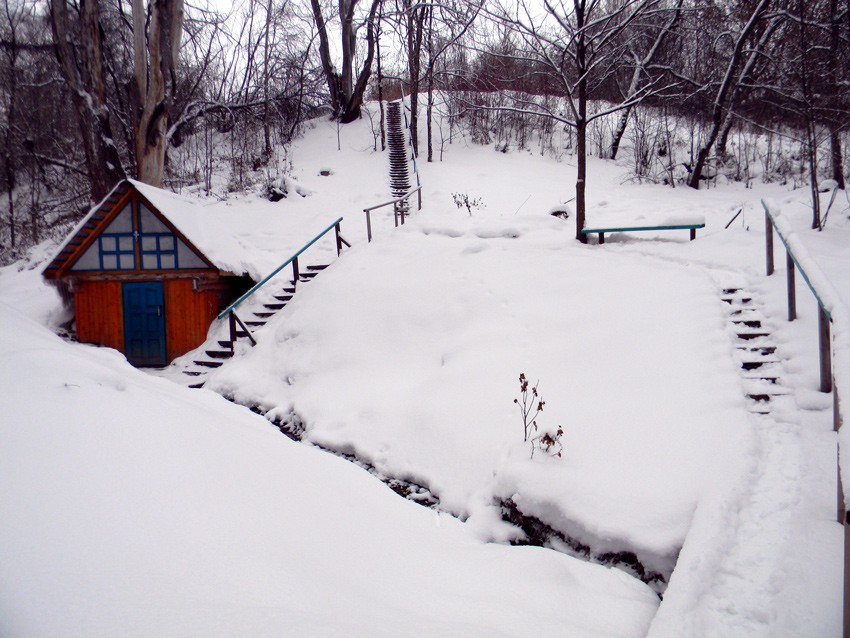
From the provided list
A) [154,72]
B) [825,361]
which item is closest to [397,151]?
[154,72]

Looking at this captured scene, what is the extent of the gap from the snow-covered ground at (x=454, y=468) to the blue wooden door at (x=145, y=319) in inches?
113

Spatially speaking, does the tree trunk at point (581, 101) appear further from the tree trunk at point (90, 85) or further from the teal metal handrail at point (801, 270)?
the tree trunk at point (90, 85)

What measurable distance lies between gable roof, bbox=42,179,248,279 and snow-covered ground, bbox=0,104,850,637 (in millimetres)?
2839

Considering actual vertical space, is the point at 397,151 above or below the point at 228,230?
above

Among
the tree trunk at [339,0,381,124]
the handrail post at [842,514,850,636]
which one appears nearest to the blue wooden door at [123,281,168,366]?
the handrail post at [842,514,850,636]

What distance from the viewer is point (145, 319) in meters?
11.1

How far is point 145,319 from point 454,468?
8696mm

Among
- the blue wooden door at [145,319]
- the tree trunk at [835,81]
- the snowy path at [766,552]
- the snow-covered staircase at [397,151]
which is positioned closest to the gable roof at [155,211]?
the blue wooden door at [145,319]

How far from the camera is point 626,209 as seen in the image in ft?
43.6

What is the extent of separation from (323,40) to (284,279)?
53.9 ft

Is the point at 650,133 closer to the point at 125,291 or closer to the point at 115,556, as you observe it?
the point at 125,291

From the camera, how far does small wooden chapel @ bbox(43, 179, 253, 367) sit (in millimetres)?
10945

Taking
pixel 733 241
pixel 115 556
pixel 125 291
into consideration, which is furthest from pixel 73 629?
pixel 125 291

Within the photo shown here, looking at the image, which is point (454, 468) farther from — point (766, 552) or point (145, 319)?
point (145, 319)
